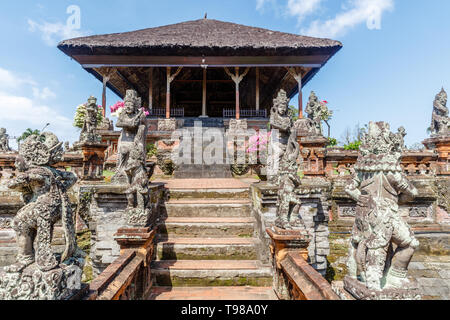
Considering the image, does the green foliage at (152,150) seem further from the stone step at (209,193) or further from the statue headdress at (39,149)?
the statue headdress at (39,149)

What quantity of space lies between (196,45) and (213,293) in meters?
12.1

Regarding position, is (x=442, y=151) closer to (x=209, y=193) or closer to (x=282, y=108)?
(x=282, y=108)

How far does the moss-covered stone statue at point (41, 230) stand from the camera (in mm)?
1680

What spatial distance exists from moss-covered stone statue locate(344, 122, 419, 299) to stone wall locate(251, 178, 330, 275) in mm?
1797

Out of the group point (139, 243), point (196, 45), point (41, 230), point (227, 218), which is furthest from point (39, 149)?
point (196, 45)

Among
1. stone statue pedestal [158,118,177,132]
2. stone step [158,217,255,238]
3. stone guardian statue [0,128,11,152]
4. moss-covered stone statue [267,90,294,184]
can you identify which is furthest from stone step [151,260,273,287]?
stone statue pedestal [158,118,177,132]

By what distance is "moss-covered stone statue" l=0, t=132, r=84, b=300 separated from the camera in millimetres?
1680

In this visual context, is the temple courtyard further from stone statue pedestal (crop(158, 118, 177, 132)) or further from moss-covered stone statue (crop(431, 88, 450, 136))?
stone statue pedestal (crop(158, 118, 177, 132))

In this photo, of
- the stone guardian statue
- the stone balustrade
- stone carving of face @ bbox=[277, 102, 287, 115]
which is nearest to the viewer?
the stone balustrade

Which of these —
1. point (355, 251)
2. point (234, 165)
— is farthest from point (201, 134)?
point (355, 251)

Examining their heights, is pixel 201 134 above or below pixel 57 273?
above

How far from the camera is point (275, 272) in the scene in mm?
3617
